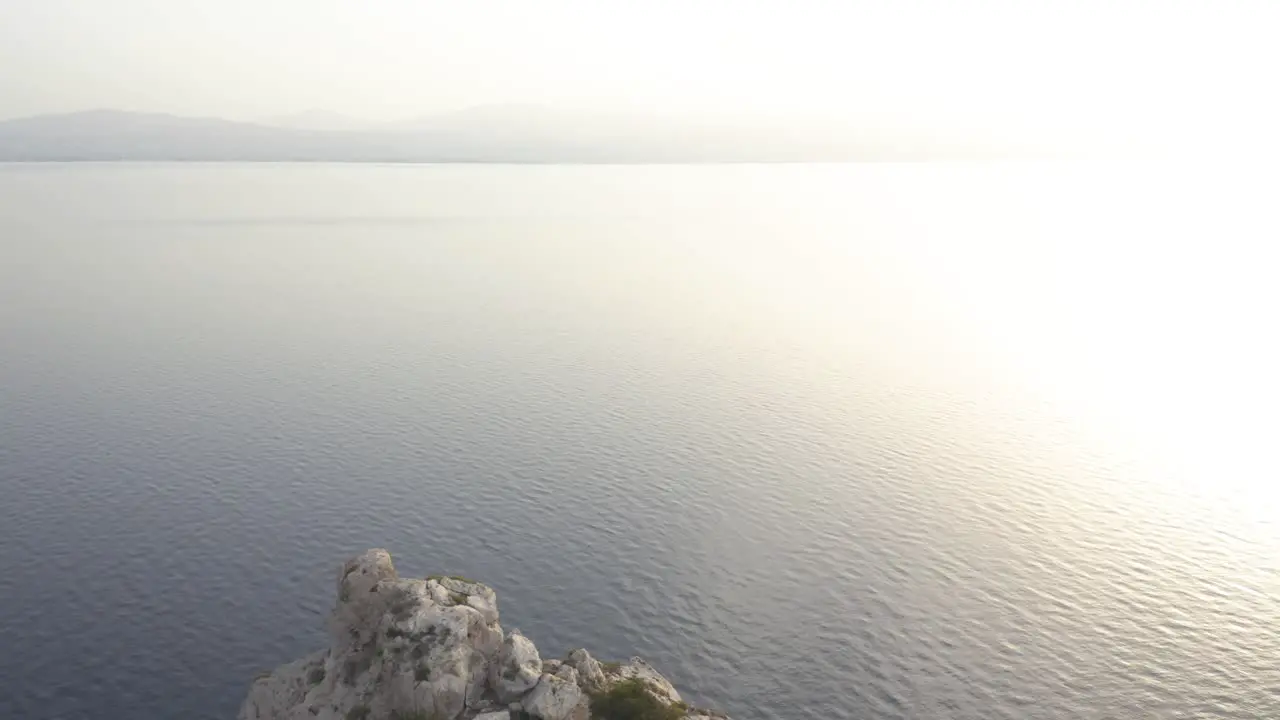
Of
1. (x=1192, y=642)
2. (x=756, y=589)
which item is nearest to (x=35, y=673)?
(x=756, y=589)

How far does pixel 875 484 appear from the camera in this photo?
101062 mm

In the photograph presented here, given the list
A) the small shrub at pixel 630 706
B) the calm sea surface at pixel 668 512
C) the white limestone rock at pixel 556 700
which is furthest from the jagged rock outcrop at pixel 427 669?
the calm sea surface at pixel 668 512

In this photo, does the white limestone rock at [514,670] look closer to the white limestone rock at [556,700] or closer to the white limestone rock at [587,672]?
the white limestone rock at [556,700]

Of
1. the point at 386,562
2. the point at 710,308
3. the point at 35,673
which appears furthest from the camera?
the point at 710,308

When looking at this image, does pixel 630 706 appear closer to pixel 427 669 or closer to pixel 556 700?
pixel 556 700

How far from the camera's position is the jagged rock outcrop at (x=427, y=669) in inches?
1863

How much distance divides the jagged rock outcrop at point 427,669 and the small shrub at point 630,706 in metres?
0.41

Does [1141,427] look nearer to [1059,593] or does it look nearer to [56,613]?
[1059,593]

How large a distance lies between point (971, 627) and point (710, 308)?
13254 cm

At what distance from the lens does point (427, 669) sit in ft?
157

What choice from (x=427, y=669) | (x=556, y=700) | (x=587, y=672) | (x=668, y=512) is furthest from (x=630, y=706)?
(x=668, y=512)

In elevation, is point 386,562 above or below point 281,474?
above

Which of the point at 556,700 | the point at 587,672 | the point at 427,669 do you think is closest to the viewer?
the point at 556,700

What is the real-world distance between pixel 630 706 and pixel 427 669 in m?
11.9
